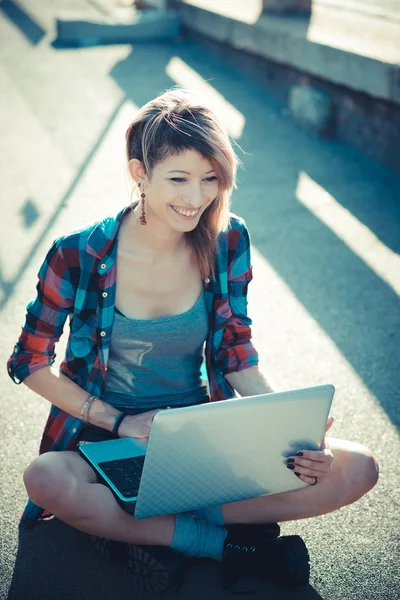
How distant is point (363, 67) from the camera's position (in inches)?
205

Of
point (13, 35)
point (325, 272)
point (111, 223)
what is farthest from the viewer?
point (13, 35)

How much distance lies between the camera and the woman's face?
211 cm

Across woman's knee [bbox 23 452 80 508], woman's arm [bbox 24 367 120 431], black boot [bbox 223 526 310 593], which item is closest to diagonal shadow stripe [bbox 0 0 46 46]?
woman's arm [bbox 24 367 120 431]

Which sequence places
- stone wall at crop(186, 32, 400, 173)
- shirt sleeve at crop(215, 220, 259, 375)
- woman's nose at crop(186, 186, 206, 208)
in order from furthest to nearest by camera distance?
stone wall at crop(186, 32, 400, 173) → shirt sleeve at crop(215, 220, 259, 375) → woman's nose at crop(186, 186, 206, 208)

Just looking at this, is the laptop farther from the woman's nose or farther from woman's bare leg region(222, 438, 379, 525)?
the woman's nose

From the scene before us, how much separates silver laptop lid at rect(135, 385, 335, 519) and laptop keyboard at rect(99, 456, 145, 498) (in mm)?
141

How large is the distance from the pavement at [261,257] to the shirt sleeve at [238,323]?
0.95ft

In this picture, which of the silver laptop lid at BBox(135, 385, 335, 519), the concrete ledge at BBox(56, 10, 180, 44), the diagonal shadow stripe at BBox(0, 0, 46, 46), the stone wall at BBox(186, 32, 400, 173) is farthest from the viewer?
the diagonal shadow stripe at BBox(0, 0, 46, 46)

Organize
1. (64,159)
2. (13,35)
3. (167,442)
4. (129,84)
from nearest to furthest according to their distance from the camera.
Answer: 1. (167,442)
2. (64,159)
3. (129,84)
4. (13,35)

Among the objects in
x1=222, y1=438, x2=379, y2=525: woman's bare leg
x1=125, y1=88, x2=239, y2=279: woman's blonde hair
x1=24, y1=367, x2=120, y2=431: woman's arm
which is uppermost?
x1=125, y1=88, x2=239, y2=279: woman's blonde hair

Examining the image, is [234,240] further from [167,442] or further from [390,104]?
[390,104]

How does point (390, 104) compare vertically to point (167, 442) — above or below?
above

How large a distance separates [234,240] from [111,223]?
1.46 ft

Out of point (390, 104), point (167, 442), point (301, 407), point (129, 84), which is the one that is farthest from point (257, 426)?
point (129, 84)
